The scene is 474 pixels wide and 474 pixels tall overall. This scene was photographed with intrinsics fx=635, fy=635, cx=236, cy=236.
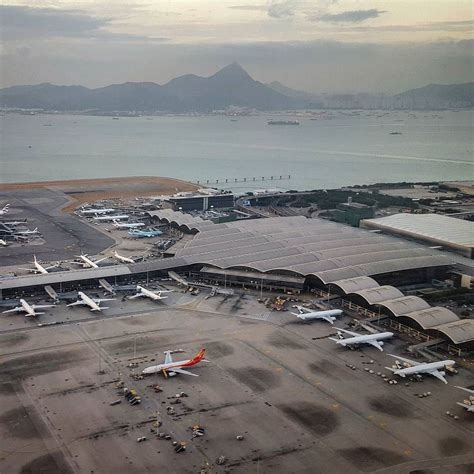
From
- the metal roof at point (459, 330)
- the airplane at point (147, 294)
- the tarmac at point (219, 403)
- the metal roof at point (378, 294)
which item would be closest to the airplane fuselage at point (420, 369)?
the tarmac at point (219, 403)

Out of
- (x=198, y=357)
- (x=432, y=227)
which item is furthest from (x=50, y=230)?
(x=432, y=227)

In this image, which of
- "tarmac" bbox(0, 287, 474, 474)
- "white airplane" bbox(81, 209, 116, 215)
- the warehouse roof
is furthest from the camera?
"white airplane" bbox(81, 209, 116, 215)

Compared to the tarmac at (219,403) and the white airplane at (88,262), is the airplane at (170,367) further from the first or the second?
the white airplane at (88,262)

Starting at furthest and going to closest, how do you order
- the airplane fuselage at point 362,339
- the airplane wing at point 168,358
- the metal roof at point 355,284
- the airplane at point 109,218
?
the airplane at point 109,218 → the metal roof at point 355,284 → the airplane fuselage at point 362,339 → the airplane wing at point 168,358

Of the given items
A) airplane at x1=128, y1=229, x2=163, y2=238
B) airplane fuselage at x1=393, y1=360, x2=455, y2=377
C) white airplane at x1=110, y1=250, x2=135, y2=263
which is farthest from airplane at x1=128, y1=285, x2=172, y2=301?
airplane at x1=128, y1=229, x2=163, y2=238

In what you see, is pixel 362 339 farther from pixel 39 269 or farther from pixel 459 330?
pixel 39 269

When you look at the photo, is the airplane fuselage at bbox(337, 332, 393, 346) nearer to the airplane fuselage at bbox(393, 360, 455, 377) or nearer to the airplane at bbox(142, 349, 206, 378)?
the airplane fuselage at bbox(393, 360, 455, 377)

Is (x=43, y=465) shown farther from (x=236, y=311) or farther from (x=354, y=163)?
(x=354, y=163)
